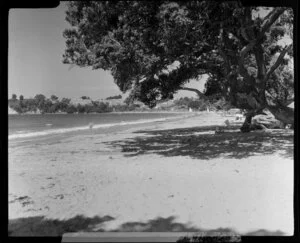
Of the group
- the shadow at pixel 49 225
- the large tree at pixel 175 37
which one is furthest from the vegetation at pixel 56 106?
the shadow at pixel 49 225

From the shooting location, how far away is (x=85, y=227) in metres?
4.27

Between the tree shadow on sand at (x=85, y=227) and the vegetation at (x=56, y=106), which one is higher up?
the vegetation at (x=56, y=106)

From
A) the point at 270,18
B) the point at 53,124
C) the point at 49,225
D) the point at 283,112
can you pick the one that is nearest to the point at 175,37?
the point at 270,18

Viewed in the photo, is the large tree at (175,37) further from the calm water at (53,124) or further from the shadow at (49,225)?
the calm water at (53,124)

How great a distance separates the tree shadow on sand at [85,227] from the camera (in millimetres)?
4110

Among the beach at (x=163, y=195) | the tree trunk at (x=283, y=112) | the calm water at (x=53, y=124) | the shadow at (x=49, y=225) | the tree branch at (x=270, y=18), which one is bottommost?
the calm water at (x=53, y=124)

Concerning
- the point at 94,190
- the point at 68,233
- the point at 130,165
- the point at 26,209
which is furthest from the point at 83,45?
the point at 68,233

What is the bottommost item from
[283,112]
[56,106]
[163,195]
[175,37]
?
[163,195]

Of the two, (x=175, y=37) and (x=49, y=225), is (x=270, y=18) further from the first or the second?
(x=49, y=225)

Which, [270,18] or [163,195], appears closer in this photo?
[163,195]
